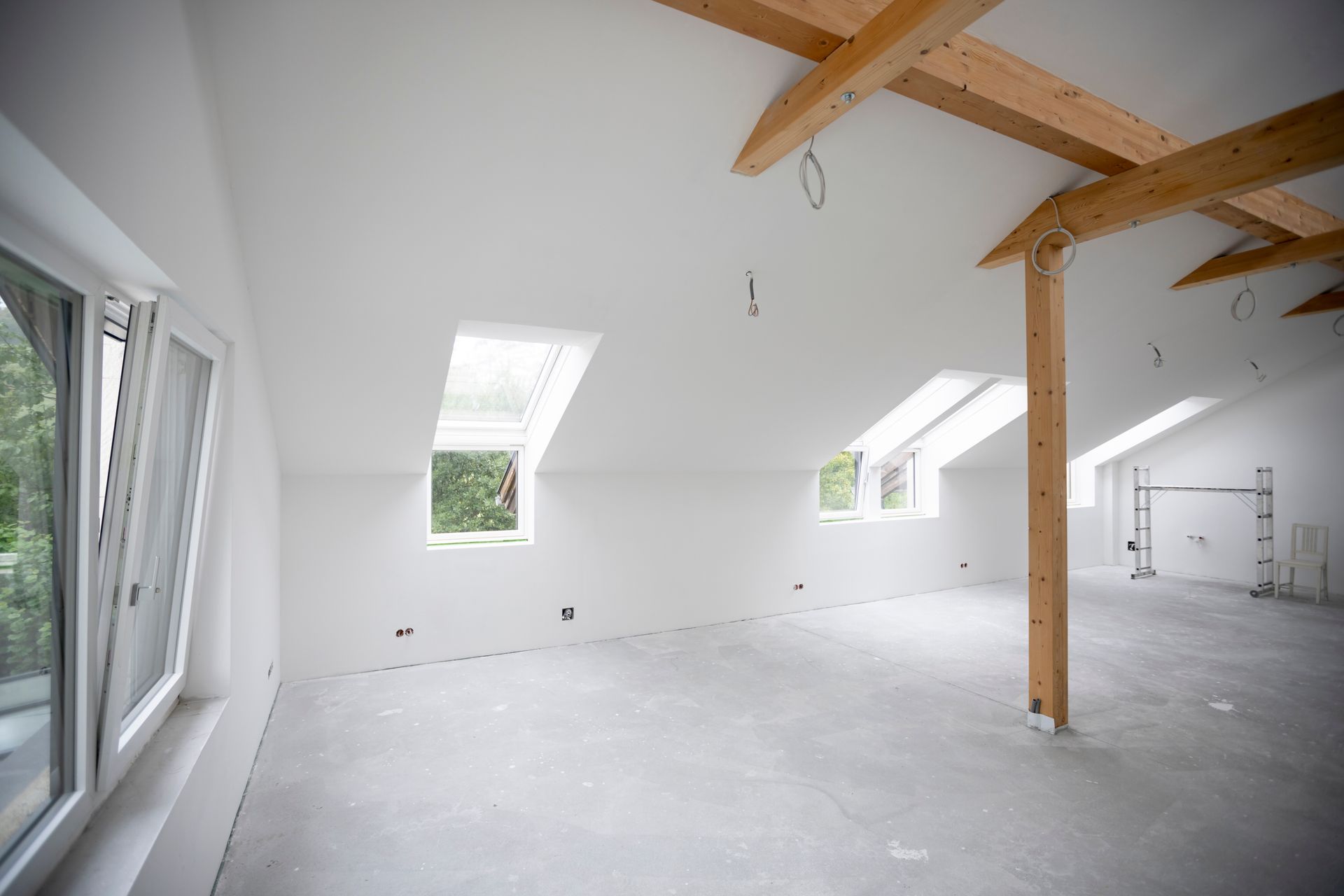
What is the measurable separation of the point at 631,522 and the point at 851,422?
6.30ft

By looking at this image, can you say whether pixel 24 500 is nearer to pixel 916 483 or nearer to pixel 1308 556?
pixel 916 483

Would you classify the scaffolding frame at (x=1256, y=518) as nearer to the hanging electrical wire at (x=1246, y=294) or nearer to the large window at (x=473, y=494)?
the hanging electrical wire at (x=1246, y=294)

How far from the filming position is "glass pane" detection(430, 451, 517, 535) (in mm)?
4512

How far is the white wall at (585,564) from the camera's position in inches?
157

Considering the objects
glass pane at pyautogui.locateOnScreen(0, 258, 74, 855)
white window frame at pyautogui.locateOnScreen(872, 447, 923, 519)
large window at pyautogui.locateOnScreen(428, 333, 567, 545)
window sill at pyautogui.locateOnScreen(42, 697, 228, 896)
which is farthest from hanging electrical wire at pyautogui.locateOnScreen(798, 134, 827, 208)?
white window frame at pyautogui.locateOnScreen(872, 447, 923, 519)

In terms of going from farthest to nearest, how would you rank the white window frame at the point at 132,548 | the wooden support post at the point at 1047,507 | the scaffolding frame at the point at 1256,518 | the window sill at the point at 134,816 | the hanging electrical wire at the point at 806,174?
the scaffolding frame at the point at 1256,518 → the wooden support post at the point at 1047,507 → the hanging electrical wire at the point at 806,174 → the white window frame at the point at 132,548 → the window sill at the point at 134,816

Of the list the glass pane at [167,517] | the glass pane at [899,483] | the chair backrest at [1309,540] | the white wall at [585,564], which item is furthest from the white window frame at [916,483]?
the glass pane at [167,517]

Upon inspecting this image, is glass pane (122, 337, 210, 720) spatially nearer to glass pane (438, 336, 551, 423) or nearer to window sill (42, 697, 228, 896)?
window sill (42, 697, 228, 896)

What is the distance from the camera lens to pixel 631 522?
16.3 ft

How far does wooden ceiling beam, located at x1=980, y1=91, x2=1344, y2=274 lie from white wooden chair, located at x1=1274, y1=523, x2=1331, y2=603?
5.20m

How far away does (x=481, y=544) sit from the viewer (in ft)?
14.6

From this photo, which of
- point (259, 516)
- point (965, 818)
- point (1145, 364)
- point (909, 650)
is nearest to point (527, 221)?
point (259, 516)

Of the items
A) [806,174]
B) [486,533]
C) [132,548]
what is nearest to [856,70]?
[806,174]

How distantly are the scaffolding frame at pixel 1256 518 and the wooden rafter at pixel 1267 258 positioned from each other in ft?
10.6
